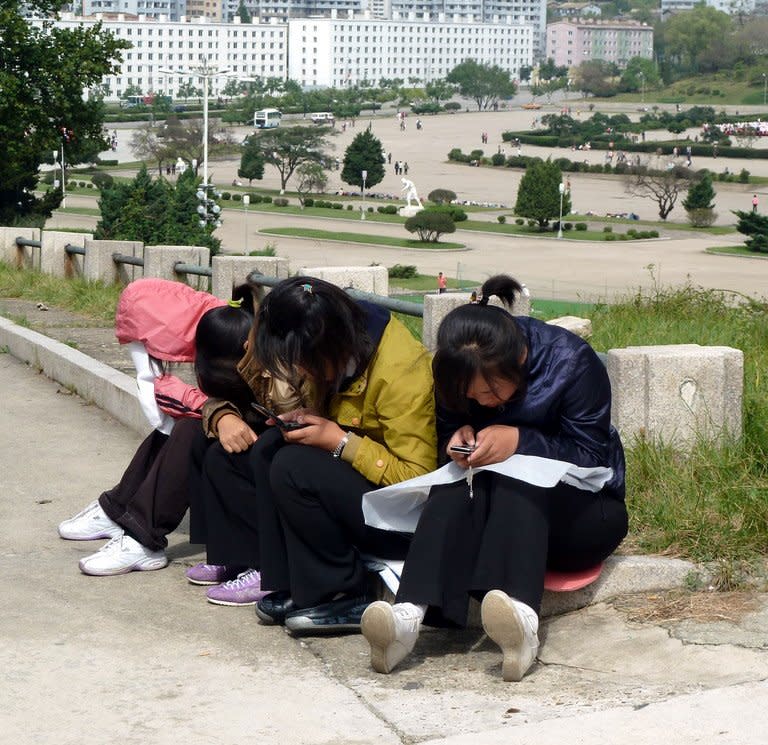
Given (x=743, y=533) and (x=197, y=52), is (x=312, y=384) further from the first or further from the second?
(x=197, y=52)

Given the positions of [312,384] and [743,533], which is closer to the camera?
[312,384]

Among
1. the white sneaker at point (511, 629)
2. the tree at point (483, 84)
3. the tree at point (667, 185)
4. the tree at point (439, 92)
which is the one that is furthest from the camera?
the tree at point (483, 84)

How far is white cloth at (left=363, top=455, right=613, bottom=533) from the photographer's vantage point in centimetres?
368

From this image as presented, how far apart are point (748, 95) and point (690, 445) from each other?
151296 mm

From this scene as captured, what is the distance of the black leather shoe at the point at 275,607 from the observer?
411cm

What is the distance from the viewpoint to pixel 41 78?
3203 cm

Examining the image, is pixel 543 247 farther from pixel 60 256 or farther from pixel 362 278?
pixel 362 278

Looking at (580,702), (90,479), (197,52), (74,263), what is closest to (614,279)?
(74,263)

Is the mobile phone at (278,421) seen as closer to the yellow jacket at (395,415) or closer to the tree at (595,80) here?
Result: the yellow jacket at (395,415)

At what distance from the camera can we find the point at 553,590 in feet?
13.2

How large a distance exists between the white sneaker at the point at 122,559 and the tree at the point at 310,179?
66.7m

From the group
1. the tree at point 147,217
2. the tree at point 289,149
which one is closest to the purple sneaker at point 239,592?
the tree at point 147,217

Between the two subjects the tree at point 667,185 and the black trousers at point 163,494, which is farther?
the tree at point 667,185

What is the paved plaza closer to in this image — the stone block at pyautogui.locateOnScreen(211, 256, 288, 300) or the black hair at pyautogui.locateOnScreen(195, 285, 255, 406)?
the stone block at pyautogui.locateOnScreen(211, 256, 288, 300)
